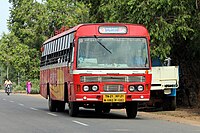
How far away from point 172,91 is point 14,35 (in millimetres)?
43224

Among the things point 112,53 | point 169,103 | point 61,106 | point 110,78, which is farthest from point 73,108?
point 169,103

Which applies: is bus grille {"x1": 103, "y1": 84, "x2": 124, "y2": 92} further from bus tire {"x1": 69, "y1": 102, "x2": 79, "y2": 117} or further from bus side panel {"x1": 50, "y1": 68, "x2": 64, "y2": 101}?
bus side panel {"x1": 50, "y1": 68, "x2": 64, "y2": 101}

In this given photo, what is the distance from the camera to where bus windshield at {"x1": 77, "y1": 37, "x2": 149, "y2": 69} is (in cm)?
1952

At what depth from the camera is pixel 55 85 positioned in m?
23.8

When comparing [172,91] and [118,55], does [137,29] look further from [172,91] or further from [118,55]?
[172,91]

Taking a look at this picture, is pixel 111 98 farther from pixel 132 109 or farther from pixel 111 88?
pixel 132 109

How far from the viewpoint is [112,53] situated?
19.7 metres

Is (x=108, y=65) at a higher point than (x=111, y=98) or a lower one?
higher

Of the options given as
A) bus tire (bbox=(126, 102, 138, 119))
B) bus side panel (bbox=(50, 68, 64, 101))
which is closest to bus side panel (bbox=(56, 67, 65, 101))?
bus side panel (bbox=(50, 68, 64, 101))

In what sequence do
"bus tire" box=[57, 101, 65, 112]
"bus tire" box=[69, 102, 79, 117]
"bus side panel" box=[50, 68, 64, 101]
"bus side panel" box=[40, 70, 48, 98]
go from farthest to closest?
"bus side panel" box=[40, 70, 48, 98], "bus tire" box=[57, 101, 65, 112], "bus side panel" box=[50, 68, 64, 101], "bus tire" box=[69, 102, 79, 117]

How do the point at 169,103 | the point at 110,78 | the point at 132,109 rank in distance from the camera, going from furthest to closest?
the point at 169,103, the point at 132,109, the point at 110,78

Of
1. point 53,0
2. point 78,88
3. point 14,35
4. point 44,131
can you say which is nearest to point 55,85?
point 78,88

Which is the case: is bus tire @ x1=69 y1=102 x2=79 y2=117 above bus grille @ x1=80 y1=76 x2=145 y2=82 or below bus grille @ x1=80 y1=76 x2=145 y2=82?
→ below

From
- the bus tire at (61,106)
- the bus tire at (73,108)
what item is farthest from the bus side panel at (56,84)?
the bus tire at (73,108)
